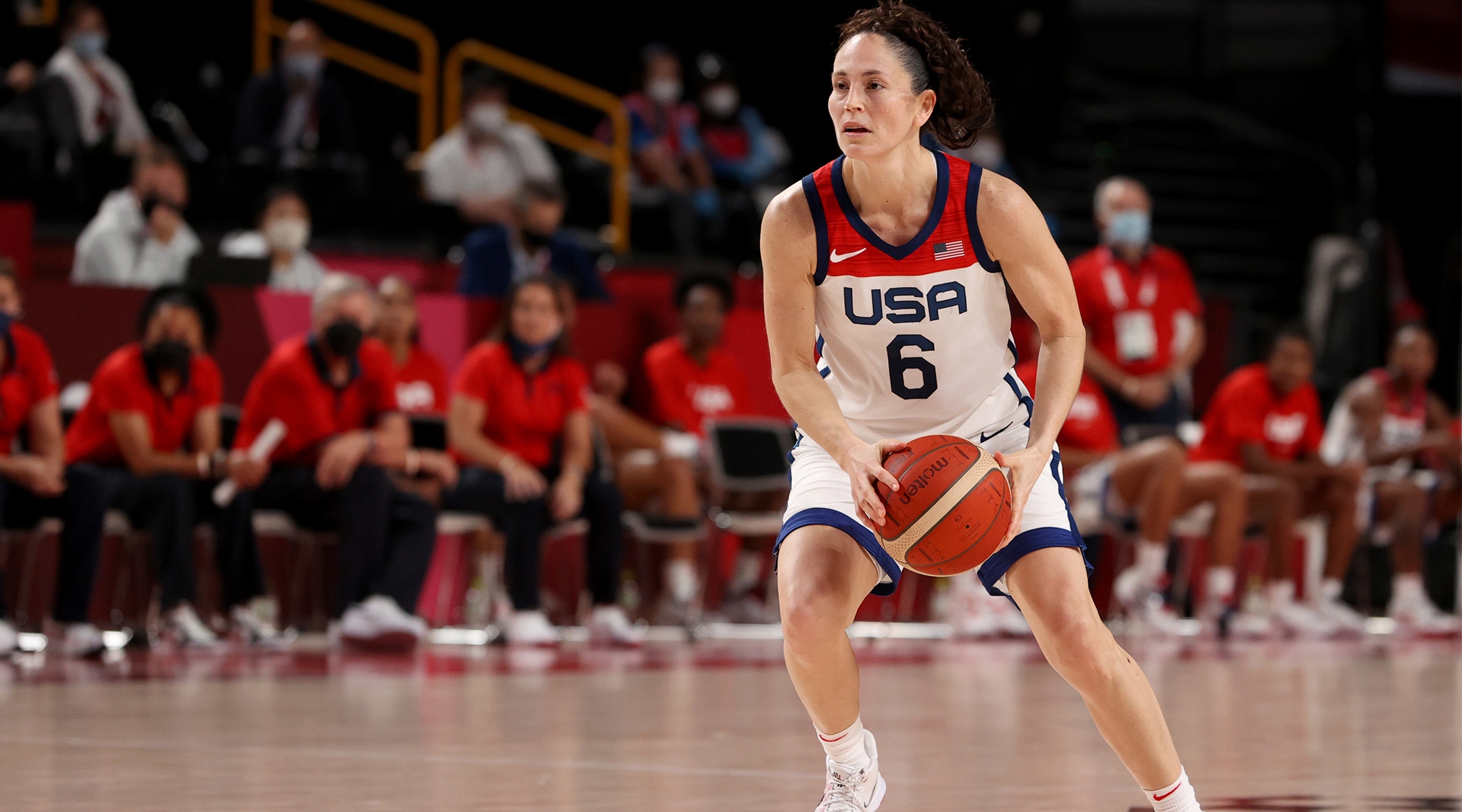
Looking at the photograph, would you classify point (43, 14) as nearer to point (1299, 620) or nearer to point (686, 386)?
point (686, 386)

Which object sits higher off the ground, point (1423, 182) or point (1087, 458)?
point (1423, 182)

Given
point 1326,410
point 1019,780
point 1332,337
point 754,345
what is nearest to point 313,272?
point 754,345

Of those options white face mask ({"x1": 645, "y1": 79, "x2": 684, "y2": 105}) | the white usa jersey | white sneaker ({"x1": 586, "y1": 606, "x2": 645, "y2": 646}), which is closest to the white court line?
the white usa jersey

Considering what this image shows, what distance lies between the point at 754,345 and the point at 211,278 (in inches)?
115

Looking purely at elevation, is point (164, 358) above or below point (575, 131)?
below

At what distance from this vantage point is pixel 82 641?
7531 mm

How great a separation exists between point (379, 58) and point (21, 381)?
27.8 feet

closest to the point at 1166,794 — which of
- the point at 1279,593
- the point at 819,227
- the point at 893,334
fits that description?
the point at 893,334

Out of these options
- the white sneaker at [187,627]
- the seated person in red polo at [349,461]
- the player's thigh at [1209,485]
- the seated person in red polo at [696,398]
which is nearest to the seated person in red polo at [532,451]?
the seated person in red polo at [349,461]

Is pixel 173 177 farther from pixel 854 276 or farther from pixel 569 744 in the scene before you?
pixel 854 276

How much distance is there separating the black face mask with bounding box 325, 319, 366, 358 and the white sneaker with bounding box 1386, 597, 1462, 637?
20.4ft

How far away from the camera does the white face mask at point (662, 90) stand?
13414 millimetres

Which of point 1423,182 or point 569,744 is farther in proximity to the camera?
point 1423,182

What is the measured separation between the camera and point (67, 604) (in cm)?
757
